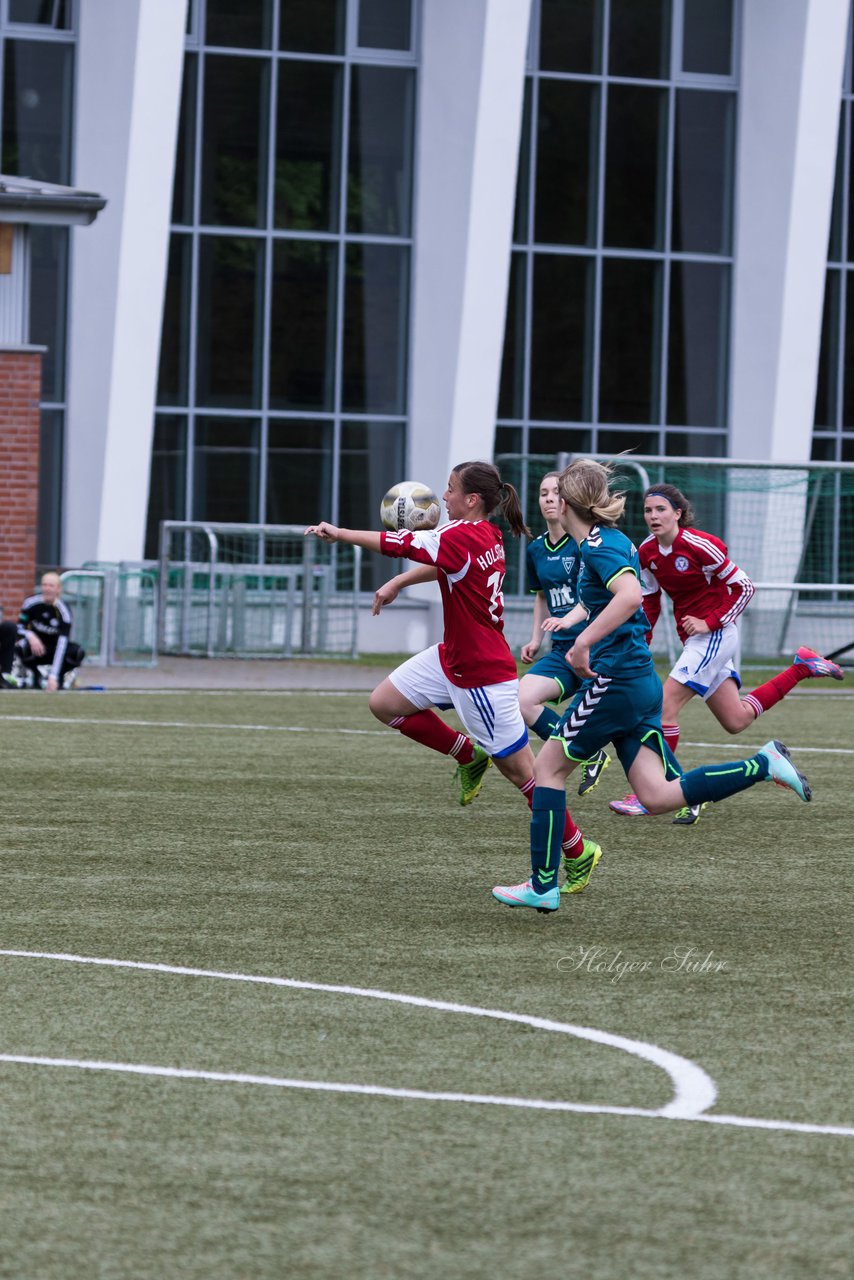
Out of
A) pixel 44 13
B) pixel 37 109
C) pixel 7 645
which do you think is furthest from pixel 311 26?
pixel 7 645

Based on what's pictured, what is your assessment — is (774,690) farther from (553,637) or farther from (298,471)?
(298,471)

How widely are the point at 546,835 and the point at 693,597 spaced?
4.51 m

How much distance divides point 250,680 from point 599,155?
12365 millimetres

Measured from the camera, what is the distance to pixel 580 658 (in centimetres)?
761

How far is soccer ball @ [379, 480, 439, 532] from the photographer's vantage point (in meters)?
9.56

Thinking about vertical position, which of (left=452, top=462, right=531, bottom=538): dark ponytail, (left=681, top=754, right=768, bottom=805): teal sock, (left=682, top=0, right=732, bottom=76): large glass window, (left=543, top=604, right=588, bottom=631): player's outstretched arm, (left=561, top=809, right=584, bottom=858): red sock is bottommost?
(left=561, top=809, right=584, bottom=858): red sock

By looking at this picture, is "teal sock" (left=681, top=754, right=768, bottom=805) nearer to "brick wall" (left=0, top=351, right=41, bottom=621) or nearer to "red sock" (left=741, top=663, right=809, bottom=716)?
"red sock" (left=741, top=663, right=809, bottom=716)

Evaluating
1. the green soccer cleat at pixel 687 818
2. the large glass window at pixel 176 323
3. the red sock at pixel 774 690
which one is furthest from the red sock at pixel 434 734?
the large glass window at pixel 176 323

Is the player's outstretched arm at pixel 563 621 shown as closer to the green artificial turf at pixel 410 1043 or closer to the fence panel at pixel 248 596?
the green artificial turf at pixel 410 1043

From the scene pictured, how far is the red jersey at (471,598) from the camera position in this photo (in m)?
8.52

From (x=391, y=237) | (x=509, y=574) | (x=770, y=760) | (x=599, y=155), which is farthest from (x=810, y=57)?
(x=770, y=760)

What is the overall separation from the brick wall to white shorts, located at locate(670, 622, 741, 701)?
43.5ft

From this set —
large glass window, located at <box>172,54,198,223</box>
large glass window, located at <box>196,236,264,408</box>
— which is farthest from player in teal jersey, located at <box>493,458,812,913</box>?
large glass window, located at <box>172,54,198,223</box>

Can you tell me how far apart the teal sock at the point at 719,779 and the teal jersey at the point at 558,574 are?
323cm
